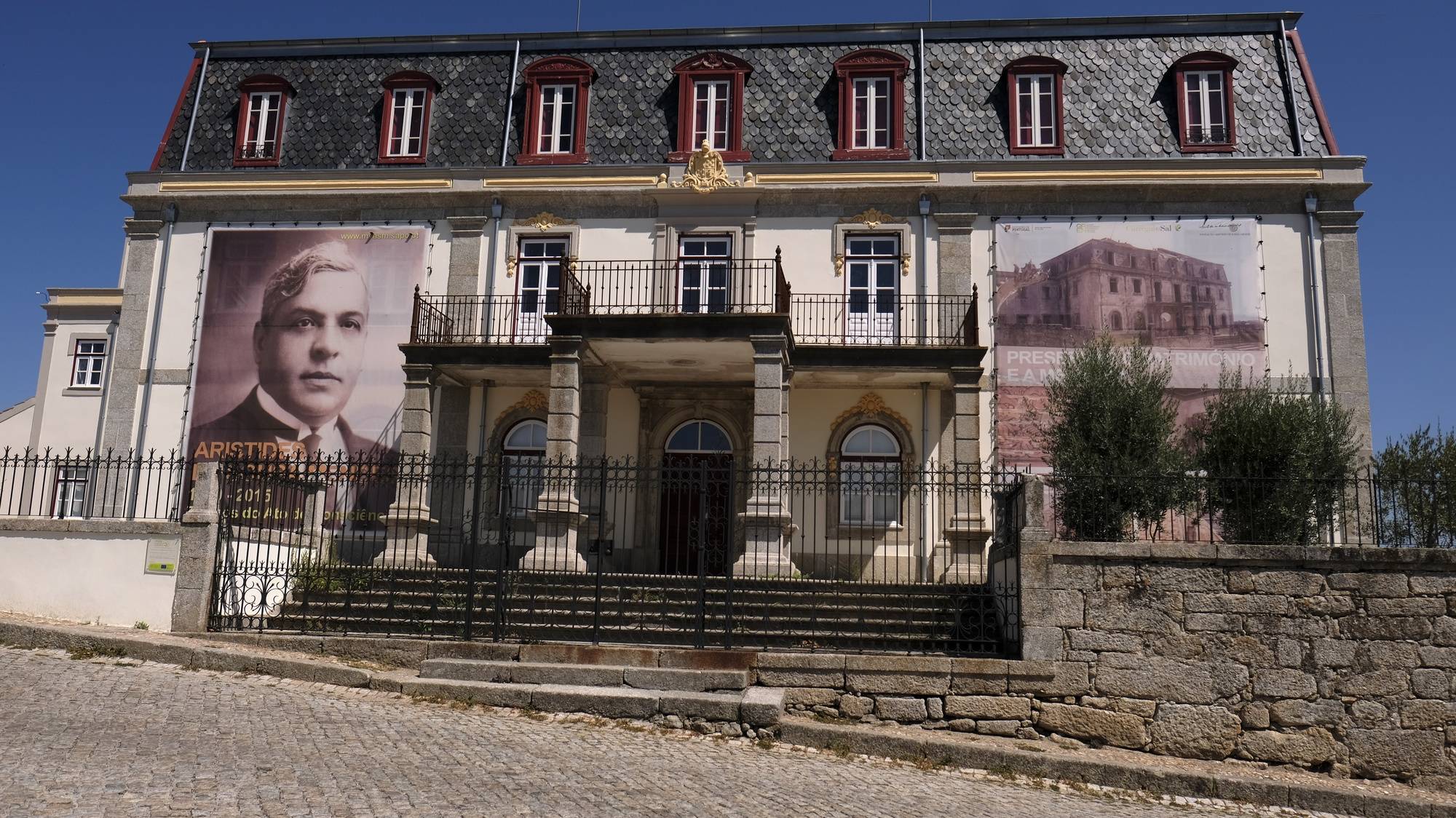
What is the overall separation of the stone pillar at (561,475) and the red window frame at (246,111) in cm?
758

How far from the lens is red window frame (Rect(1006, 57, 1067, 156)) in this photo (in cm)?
1808

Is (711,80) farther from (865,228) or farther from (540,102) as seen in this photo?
(865,228)

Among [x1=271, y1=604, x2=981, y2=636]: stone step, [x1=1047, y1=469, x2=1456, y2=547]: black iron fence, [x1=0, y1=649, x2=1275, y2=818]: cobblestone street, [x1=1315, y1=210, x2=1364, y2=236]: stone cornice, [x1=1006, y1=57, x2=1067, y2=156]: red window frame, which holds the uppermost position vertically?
[x1=1006, y1=57, x2=1067, y2=156]: red window frame

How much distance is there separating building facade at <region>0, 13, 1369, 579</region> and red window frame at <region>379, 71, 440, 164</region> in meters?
0.04

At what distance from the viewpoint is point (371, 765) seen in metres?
7.37

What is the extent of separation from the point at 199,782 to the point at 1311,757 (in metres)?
8.93

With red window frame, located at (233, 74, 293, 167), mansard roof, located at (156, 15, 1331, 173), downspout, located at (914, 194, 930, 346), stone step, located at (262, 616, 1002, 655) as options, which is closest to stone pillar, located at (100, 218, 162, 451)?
mansard roof, located at (156, 15, 1331, 173)

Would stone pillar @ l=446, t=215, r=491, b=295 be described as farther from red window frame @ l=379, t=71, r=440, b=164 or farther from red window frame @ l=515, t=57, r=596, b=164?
red window frame @ l=379, t=71, r=440, b=164

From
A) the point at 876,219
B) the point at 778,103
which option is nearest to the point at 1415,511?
the point at 876,219

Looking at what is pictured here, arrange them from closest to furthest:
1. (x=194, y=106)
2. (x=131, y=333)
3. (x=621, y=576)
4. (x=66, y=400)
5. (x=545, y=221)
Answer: (x=621, y=576)
(x=545, y=221)
(x=131, y=333)
(x=194, y=106)
(x=66, y=400)

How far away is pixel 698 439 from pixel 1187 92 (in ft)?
32.7

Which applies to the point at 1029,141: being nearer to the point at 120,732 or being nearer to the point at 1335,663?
the point at 1335,663

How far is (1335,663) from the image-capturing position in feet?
32.1

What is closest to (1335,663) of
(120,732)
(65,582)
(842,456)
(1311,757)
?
(1311,757)
